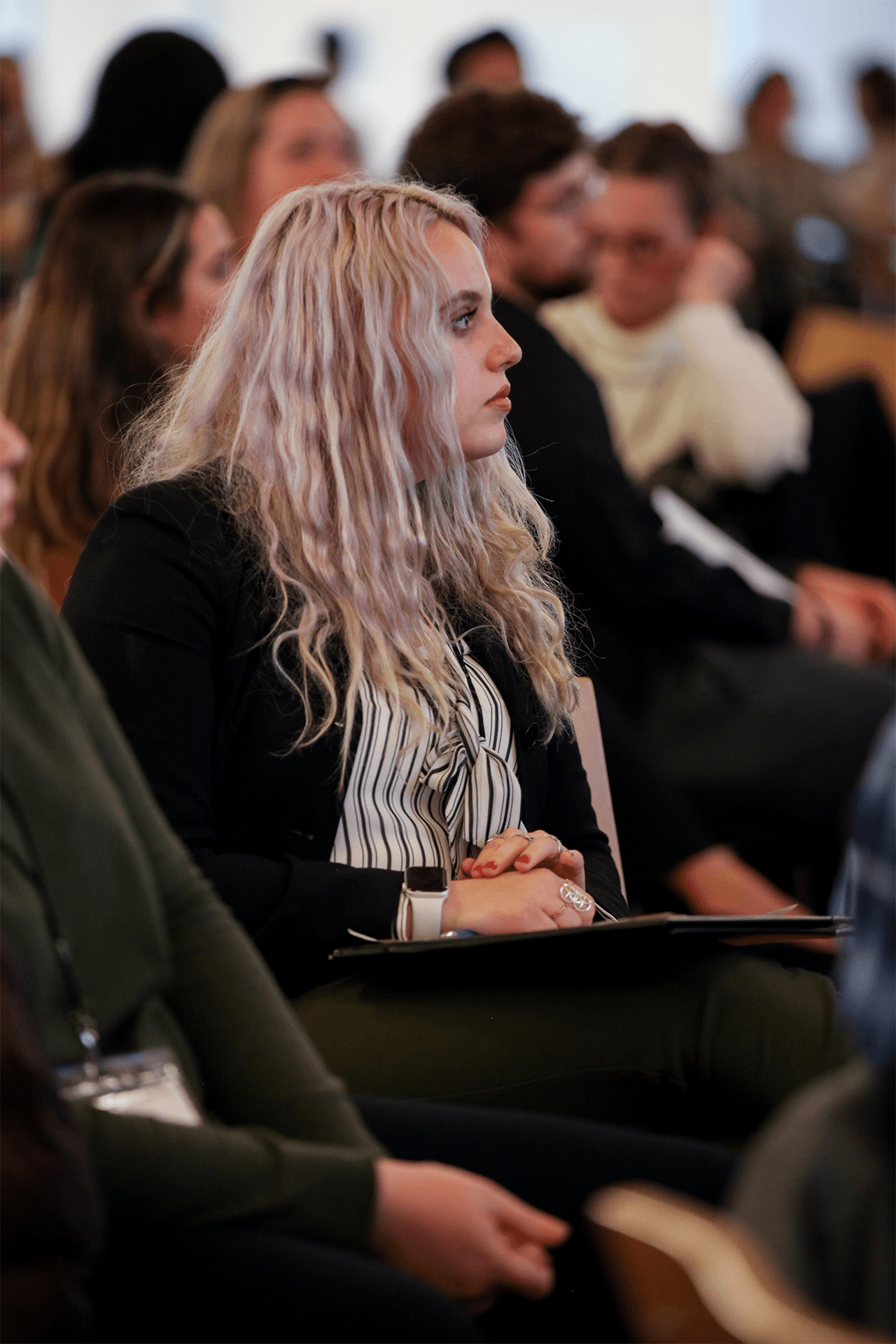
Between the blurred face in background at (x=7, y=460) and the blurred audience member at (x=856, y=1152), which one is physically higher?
the blurred face in background at (x=7, y=460)

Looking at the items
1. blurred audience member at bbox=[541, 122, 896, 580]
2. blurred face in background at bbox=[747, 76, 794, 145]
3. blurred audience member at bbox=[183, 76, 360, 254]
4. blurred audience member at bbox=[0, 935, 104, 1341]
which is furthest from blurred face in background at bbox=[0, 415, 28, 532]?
blurred face in background at bbox=[747, 76, 794, 145]

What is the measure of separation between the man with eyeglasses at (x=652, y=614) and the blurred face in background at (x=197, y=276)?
0.39m

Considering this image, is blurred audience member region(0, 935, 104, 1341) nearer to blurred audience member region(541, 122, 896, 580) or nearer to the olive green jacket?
the olive green jacket

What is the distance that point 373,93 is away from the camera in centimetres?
707

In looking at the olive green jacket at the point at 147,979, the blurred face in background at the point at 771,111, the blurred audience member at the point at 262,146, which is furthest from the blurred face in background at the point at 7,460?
the blurred face in background at the point at 771,111

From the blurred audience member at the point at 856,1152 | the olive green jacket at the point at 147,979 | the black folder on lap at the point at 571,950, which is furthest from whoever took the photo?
the black folder on lap at the point at 571,950

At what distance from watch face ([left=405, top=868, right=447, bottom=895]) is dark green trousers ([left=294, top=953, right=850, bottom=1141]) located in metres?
0.09

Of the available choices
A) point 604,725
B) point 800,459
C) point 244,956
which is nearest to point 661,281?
point 800,459

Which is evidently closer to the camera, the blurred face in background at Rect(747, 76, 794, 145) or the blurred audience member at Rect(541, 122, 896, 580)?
the blurred audience member at Rect(541, 122, 896, 580)

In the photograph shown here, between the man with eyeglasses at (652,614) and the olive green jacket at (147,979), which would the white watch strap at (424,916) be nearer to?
the olive green jacket at (147,979)

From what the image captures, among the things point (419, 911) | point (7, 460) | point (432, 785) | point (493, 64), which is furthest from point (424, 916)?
point (493, 64)

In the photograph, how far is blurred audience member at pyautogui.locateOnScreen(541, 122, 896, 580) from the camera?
2.96 metres

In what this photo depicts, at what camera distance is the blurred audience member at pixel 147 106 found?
3.23 meters

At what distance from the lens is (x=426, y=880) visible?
4.61 ft
